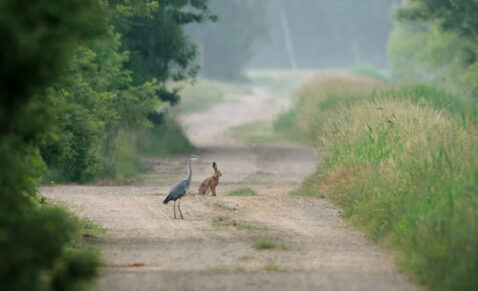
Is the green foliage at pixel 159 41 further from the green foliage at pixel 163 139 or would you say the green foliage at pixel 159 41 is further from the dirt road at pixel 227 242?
the dirt road at pixel 227 242

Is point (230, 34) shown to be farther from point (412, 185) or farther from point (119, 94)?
point (412, 185)

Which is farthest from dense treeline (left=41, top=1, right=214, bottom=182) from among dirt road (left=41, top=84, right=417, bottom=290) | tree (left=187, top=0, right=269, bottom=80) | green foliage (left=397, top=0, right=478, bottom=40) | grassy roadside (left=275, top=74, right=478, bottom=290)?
tree (left=187, top=0, right=269, bottom=80)

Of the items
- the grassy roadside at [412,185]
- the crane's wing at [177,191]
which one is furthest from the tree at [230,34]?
the crane's wing at [177,191]

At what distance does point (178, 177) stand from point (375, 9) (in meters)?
127

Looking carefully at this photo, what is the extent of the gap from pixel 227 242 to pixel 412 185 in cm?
261

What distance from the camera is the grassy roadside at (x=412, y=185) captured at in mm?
9144

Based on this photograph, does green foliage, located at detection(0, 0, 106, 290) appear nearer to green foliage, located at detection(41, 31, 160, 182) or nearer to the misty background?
green foliage, located at detection(41, 31, 160, 182)

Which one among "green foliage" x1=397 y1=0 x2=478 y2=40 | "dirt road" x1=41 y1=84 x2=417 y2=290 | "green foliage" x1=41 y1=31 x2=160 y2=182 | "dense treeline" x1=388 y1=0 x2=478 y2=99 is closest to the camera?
"dirt road" x1=41 y1=84 x2=417 y2=290

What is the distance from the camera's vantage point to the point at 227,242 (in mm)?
11711

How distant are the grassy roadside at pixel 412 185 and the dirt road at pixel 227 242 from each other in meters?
0.33

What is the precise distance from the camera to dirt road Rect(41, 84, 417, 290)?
356 inches

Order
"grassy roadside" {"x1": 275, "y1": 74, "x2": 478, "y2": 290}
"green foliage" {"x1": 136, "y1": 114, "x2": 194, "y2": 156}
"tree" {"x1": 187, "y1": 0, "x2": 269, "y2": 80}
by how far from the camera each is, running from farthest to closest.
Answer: "tree" {"x1": 187, "y1": 0, "x2": 269, "y2": 80} < "green foliage" {"x1": 136, "y1": 114, "x2": 194, "y2": 156} < "grassy roadside" {"x1": 275, "y1": 74, "x2": 478, "y2": 290}

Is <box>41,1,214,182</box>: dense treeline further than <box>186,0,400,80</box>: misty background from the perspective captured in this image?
No

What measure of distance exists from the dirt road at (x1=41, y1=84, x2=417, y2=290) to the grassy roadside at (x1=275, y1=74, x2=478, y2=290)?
333 mm
